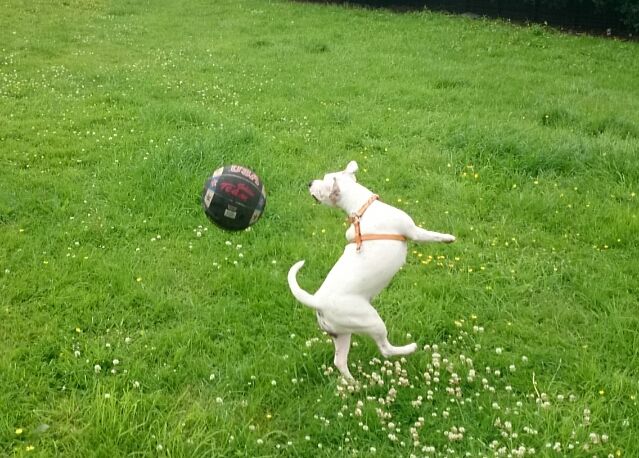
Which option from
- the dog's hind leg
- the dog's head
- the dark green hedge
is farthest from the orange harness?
the dark green hedge

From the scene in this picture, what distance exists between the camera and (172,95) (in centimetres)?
1007

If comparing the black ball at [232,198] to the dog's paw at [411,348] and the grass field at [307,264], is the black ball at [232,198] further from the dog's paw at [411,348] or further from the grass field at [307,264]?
the dog's paw at [411,348]

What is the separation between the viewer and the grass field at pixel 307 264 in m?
3.99

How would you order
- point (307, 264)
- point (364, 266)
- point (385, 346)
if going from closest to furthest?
point (364, 266) → point (385, 346) → point (307, 264)

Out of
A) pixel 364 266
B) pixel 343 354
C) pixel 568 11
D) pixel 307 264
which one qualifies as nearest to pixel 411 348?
pixel 343 354

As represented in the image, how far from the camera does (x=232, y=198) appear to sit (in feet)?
13.5

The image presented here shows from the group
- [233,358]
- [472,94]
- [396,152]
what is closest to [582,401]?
[233,358]

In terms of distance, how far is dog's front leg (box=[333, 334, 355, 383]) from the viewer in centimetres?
409

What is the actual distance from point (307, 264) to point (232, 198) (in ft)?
5.74

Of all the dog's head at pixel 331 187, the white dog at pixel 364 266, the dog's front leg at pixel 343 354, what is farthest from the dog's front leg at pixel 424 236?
the dog's front leg at pixel 343 354

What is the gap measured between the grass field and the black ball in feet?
3.33

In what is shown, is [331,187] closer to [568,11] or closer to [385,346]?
[385,346]

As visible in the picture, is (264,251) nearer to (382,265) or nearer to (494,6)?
(382,265)

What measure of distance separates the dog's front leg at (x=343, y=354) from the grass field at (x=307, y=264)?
0.14 metres
